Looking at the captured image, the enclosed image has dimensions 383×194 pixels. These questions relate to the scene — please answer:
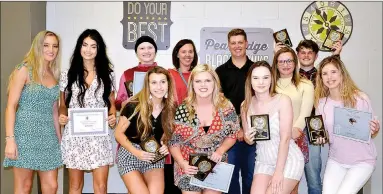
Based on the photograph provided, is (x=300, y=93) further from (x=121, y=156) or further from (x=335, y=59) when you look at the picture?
(x=121, y=156)

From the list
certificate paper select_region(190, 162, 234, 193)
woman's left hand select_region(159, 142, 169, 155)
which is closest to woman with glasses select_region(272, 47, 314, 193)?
certificate paper select_region(190, 162, 234, 193)

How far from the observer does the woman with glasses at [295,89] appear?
3.73 metres

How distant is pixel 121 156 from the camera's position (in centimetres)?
353

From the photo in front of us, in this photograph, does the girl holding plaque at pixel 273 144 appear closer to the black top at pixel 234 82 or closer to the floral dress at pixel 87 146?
the black top at pixel 234 82

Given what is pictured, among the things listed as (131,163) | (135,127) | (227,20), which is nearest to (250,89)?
(135,127)

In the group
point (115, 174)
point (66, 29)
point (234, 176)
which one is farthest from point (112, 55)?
point (234, 176)

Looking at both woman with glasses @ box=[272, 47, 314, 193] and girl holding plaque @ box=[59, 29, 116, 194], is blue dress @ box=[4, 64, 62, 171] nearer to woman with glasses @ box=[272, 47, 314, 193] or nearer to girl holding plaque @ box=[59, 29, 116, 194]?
girl holding plaque @ box=[59, 29, 116, 194]

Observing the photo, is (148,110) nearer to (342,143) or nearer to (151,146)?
(151,146)

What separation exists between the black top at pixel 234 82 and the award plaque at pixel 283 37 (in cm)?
95

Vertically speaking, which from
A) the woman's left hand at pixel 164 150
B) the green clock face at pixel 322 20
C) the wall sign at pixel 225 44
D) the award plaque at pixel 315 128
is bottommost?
the woman's left hand at pixel 164 150

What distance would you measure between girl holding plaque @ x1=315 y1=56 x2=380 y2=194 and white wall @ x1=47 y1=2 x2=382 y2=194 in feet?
5.23

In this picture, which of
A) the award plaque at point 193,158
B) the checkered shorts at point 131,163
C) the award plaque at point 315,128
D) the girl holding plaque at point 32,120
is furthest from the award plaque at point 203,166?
the girl holding plaque at point 32,120

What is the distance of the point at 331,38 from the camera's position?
16.7 ft

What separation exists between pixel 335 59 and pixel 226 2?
6.16ft
